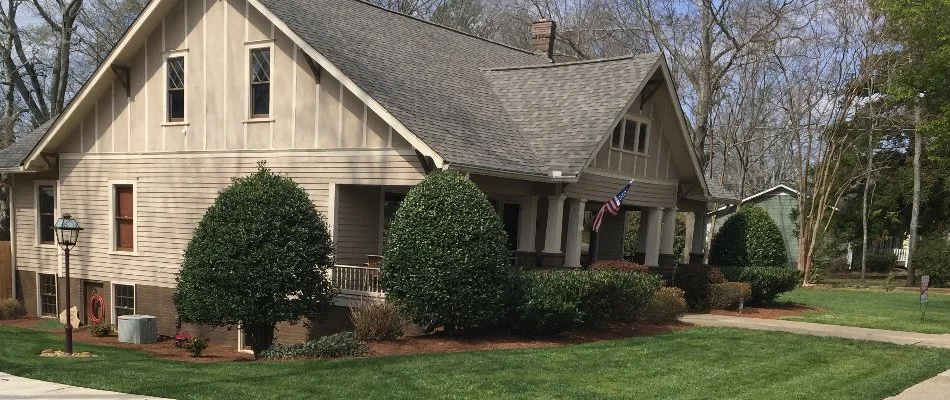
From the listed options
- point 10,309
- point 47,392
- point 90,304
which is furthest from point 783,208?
point 47,392

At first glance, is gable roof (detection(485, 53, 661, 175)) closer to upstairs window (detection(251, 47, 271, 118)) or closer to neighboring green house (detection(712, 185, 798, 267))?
upstairs window (detection(251, 47, 271, 118))

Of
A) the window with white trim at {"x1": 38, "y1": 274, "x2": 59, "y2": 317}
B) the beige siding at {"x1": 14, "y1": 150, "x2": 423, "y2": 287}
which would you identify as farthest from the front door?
the window with white trim at {"x1": 38, "y1": 274, "x2": 59, "y2": 317}

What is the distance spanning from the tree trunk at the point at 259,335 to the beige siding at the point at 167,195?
2.53 metres

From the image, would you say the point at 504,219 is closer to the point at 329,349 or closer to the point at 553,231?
the point at 553,231

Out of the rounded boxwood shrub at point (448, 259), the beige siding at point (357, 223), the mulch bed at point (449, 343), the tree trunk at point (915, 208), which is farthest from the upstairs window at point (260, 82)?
the tree trunk at point (915, 208)

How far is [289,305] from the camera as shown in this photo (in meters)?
12.9

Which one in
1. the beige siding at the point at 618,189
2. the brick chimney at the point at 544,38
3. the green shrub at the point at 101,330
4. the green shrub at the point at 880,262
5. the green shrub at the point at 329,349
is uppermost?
the brick chimney at the point at 544,38

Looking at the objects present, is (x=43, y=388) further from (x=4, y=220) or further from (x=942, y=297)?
(x=942, y=297)

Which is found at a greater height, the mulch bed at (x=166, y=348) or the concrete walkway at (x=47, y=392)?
the concrete walkway at (x=47, y=392)

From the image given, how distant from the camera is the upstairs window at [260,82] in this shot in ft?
52.6

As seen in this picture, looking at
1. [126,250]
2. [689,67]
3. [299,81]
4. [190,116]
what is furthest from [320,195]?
[689,67]

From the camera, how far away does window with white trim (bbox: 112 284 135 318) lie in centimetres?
1850

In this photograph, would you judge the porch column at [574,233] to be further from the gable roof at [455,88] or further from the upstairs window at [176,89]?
the upstairs window at [176,89]

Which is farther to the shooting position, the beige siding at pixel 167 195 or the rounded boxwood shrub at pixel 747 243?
the rounded boxwood shrub at pixel 747 243
